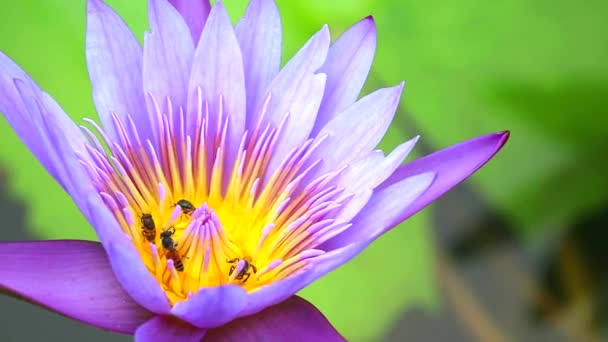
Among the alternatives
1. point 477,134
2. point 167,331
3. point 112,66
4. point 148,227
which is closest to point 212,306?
point 167,331

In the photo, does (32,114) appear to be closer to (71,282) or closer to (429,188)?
(71,282)

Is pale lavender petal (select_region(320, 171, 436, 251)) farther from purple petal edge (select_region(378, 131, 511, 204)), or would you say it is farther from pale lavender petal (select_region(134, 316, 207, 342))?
pale lavender petal (select_region(134, 316, 207, 342))

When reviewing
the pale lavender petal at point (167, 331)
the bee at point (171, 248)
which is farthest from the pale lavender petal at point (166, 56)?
the pale lavender petal at point (167, 331)

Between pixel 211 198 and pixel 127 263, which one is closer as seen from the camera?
pixel 127 263

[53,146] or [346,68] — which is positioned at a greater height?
[346,68]

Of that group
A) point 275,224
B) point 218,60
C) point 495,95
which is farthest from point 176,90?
point 495,95

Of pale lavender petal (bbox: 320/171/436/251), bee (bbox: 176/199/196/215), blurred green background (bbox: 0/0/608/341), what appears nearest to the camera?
pale lavender petal (bbox: 320/171/436/251)

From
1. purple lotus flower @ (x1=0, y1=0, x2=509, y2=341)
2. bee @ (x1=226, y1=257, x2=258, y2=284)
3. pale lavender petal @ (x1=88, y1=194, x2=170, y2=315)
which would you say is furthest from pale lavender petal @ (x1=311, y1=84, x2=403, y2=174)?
pale lavender petal @ (x1=88, y1=194, x2=170, y2=315)
